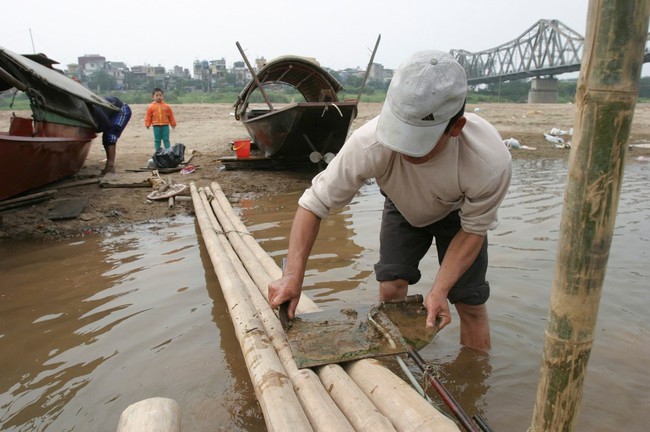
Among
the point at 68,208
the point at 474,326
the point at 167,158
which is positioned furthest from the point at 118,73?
the point at 474,326

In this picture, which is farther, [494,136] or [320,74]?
[320,74]

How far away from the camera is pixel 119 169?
8984 millimetres

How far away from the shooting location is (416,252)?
2756 millimetres

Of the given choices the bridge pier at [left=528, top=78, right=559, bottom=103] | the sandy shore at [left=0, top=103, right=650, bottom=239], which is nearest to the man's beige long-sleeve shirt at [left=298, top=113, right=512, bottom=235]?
the sandy shore at [left=0, top=103, right=650, bottom=239]

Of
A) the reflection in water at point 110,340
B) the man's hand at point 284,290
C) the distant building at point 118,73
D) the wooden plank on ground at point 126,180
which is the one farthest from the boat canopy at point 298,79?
the distant building at point 118,73

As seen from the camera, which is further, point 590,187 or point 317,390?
point 317,390

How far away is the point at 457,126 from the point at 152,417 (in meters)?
1.58

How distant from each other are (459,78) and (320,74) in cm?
868

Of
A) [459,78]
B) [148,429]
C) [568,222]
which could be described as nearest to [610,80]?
[568,222]

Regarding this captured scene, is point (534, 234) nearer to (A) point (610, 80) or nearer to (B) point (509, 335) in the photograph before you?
(B) point (509, 335)

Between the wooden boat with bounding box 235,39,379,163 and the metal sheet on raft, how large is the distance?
19.0 feet

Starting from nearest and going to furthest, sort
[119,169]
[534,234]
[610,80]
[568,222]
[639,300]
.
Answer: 1. [610,80]
2. [568,222]
3. [639,300]
4. [534,234]
5. [119,169]

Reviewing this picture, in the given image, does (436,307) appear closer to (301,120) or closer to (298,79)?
(301,120)

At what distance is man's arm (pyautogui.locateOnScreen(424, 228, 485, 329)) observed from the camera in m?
2.15
